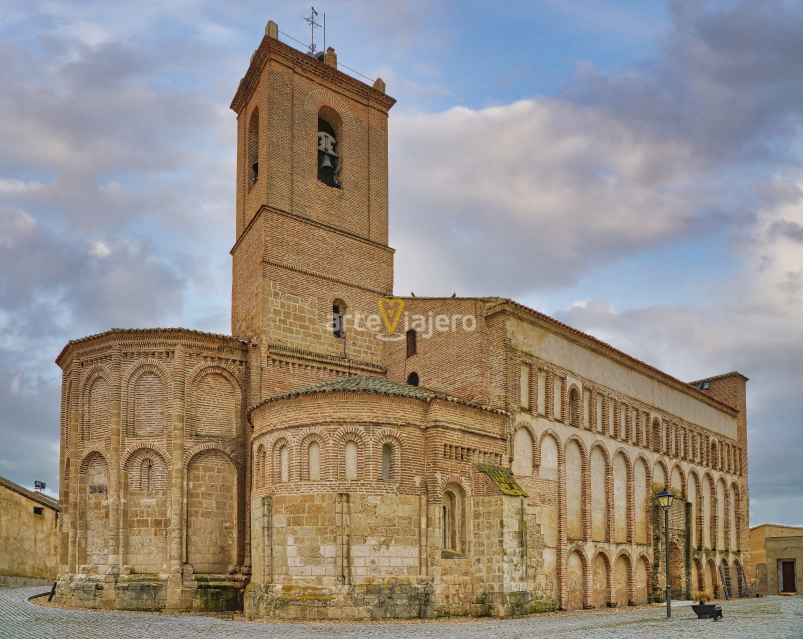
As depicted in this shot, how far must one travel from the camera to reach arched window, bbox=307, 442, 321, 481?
20438mm

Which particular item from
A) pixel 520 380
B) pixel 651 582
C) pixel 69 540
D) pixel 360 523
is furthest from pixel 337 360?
pixel 651 582

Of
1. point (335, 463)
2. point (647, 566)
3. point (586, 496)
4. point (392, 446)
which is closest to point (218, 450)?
point (335, 463)

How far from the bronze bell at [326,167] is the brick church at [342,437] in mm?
105

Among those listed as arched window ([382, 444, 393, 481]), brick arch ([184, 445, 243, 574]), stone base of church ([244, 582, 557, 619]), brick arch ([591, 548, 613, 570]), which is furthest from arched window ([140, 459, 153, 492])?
brick arch ([591, 548, 613, 570])

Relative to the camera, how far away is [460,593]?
20.7 m

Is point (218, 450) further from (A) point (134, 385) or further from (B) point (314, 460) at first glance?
(B) point (314, 460)

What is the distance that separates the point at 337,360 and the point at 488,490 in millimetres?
7803

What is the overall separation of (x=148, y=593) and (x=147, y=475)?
3395mm

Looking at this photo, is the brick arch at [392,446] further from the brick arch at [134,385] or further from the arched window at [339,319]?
the arched window at [339,319]

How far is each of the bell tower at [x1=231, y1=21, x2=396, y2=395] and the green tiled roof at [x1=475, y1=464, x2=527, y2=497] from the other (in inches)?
271

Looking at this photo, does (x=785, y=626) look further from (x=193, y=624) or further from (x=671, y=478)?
(x=671, y=478)

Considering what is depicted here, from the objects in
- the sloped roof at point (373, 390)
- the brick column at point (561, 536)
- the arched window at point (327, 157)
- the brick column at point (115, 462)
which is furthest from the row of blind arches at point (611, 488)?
the arched window at point (327, 157)

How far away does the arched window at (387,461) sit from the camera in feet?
67.4

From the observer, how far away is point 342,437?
66.9 feet
